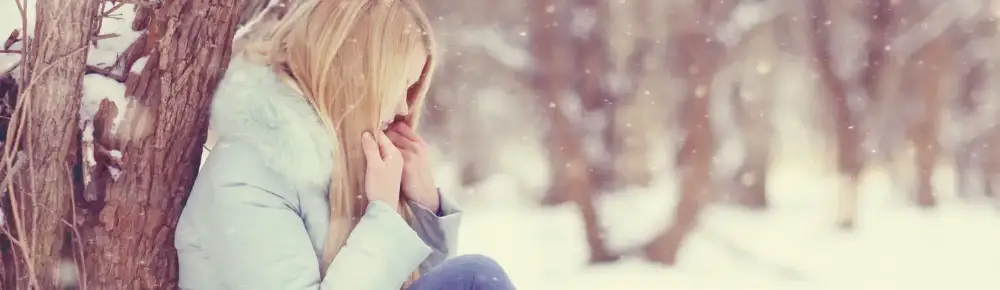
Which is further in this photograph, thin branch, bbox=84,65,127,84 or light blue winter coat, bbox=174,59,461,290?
thin branch, bbox=84,65,127,84

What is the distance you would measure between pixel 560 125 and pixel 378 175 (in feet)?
1.72

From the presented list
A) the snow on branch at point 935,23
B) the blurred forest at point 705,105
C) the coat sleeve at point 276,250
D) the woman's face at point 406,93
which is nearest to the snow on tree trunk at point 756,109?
the blurred forest at point 705,105

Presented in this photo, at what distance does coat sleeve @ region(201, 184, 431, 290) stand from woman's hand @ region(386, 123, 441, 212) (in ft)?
0.59

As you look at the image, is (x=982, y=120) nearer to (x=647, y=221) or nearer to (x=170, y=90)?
(x=647, y=221)

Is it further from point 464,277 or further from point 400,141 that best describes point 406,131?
point 464,277

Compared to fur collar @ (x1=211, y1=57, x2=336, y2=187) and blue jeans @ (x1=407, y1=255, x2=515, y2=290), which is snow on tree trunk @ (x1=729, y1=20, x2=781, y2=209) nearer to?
blue jeans @ (x1=407, y1=255, x2=515, y2=290)

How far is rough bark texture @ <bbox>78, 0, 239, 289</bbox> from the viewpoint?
132cm

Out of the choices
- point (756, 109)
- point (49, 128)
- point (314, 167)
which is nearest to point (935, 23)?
point (756, 109)

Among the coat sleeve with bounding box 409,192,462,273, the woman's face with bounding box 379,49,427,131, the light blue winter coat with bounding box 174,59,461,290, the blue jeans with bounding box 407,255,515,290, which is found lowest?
the blue jeans with bounding box 407,255,515,290

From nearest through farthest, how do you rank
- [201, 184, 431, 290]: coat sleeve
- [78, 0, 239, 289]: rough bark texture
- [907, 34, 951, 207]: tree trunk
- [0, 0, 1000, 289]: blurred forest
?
[201, 184, 431, 290]: coat sleeve → [78, 0, 239, 289]: rough bark texture → [0, 0, 1000, 289]: blurred forest → [907, 34, 951, 207]: tree trunk

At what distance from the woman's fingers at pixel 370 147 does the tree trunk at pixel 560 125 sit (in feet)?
1.54

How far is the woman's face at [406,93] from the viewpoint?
4.50 feet

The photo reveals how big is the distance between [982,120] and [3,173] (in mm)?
1875

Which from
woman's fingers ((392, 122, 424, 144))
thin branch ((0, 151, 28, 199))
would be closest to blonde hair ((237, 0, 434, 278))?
woman's fingers ((392, 122, 424, 144))
